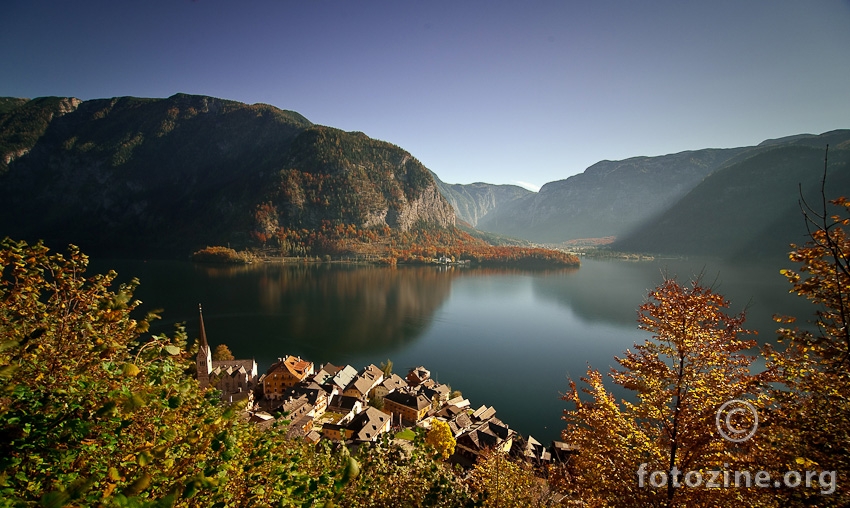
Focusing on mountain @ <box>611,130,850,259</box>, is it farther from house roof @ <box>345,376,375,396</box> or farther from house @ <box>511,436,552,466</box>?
house roof @ <box>345,376,375,396</box>

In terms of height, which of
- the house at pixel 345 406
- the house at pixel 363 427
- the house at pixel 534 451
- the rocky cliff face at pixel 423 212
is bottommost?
the house at pixel 345 406

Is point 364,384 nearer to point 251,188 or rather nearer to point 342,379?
point 342,379

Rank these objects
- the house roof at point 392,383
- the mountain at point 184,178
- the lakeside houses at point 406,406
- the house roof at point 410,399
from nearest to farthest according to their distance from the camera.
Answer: the lakeside houses at point 406,406
the house roof at point 410,399
the house roof at point 392,383
the mountain at point 184,178

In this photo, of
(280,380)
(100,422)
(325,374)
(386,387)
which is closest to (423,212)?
(325,374)

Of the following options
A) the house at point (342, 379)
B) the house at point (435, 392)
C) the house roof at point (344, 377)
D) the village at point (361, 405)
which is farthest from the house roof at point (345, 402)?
the house at point (435, 392)

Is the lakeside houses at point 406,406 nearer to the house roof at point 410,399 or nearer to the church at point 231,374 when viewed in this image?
the house roof at point 410,399

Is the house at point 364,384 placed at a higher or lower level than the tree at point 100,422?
lower

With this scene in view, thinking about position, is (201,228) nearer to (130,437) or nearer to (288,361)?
(288,361)
